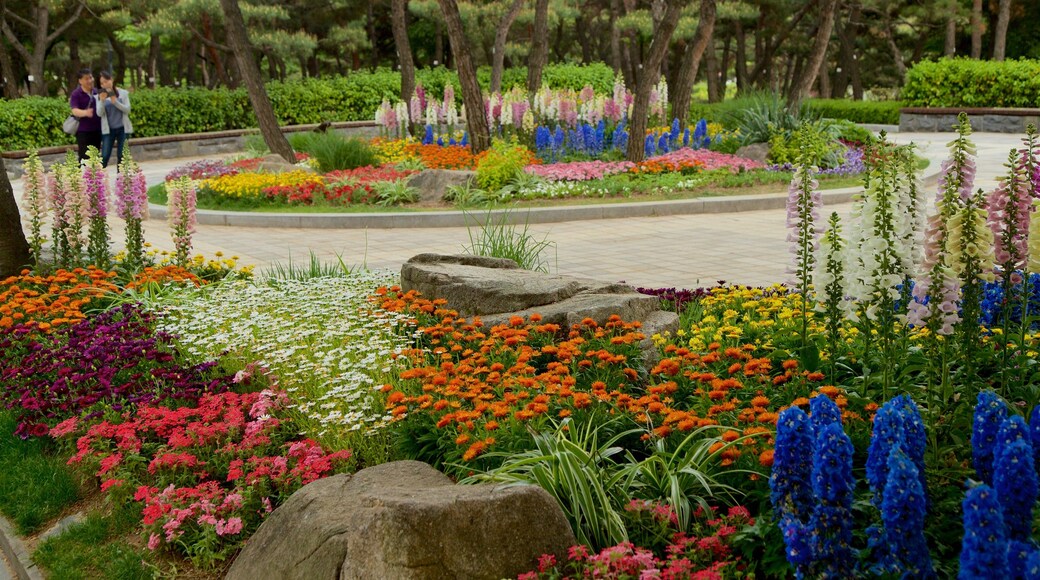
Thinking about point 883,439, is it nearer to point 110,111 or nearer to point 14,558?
point 14,558

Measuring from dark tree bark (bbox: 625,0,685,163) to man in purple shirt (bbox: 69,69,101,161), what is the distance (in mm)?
8314

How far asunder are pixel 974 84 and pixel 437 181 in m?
17.6

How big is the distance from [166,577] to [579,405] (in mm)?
1748

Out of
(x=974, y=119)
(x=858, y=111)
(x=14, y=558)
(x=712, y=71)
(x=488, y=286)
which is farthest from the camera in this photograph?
(x=712, y=71)

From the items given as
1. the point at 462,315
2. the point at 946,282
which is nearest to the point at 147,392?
the point at 462,315

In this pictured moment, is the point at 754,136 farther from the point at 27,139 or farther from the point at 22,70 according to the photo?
the point at 22,70

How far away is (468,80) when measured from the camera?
16.2 m

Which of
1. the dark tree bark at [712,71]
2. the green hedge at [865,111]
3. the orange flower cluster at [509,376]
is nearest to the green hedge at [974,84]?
the green hedge at [865,111]

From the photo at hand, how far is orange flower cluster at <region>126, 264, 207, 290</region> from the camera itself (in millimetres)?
7910

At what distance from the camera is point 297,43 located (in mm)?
28922

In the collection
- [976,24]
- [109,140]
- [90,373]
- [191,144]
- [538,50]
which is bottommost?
[90,373]

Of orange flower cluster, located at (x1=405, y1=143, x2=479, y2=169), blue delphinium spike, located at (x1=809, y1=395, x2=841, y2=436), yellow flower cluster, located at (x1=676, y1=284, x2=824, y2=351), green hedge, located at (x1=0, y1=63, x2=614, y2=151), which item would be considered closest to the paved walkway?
yellow flower cluster, located at (x1=676, y1=284, x2=824, y2=351)

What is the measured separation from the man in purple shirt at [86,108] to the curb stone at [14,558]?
1280 cm

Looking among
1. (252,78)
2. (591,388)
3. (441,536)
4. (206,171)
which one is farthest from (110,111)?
(441,536)
